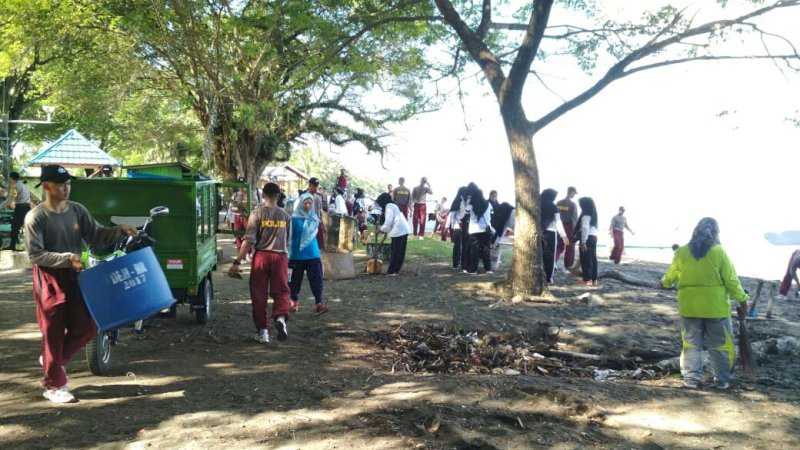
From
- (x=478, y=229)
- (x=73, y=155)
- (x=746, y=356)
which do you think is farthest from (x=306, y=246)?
(x=73, y=155)

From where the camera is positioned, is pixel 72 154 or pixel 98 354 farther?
pixel 72 154

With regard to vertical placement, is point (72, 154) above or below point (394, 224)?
above

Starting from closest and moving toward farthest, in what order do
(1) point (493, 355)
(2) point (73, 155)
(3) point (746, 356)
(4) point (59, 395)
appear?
(4) point (59, 395)
(3) point (746, 356)
(1) point (493, 355)
(2) point (73, 155)

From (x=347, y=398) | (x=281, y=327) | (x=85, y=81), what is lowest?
(x=347, y=398)

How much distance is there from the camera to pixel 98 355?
18.5 ft

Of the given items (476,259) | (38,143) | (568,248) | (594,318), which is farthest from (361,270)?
(38,143)

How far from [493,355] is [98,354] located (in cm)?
455

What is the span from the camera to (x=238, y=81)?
14992mm

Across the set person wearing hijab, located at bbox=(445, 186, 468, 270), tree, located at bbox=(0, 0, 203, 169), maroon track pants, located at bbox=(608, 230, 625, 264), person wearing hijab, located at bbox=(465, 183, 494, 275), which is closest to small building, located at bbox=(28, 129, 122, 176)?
tree, located at bbox=(0, 0, 203, 169)

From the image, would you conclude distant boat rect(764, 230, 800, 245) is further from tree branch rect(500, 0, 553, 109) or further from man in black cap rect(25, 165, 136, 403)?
man in black cap rect(25, 165, 136, 403)

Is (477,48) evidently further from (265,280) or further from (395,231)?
(265,280)

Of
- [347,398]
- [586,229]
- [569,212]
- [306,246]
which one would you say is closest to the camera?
[347,398]

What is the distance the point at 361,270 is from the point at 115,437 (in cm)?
938

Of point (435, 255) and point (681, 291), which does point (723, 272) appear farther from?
point (435, 255)
